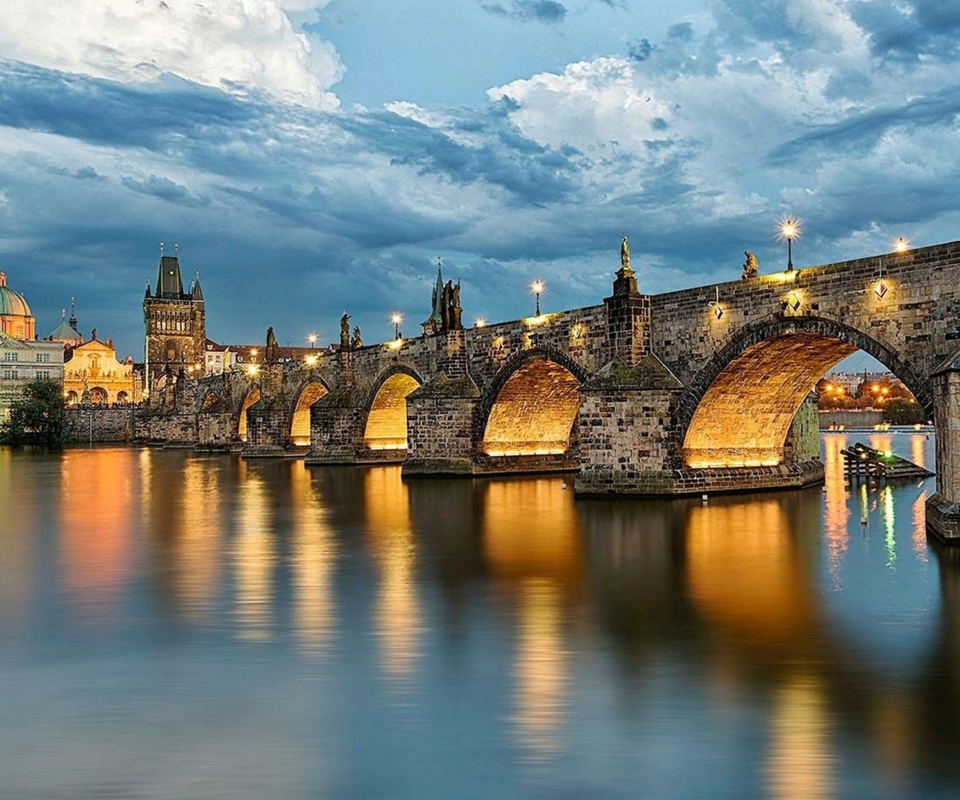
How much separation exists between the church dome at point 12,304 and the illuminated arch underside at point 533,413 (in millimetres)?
122242

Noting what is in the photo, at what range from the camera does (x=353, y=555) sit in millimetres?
17891

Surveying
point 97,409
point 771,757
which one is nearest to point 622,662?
point 771,757

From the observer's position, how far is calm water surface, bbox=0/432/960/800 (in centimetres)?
684

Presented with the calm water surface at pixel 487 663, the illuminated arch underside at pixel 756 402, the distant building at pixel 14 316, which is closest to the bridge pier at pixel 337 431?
the illuminated arch underside at pixel 756 402

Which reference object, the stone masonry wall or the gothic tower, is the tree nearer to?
the stone masonry wall

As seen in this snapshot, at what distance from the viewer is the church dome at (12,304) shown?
136 metres

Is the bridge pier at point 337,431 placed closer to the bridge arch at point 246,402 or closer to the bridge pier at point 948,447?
the bridge arch at point 246,402

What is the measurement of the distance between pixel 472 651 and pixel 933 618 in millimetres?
6223

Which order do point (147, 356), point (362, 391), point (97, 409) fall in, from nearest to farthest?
point (362, 391)
point (97, 409)
point (147, 356)

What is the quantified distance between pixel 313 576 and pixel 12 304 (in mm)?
141299

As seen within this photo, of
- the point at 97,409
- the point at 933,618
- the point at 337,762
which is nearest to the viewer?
the point at 337,762

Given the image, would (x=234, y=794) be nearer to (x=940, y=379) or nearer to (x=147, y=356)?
(x=940, y=379)

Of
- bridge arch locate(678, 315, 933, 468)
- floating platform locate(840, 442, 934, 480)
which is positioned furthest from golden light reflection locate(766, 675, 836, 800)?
floating platform locate(840, 442, 934, 480)

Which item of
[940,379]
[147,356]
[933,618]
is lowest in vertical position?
[933,618]
